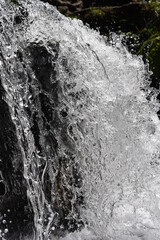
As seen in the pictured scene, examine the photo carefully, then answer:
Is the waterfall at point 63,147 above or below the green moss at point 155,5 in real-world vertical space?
below

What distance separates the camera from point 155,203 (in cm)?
337

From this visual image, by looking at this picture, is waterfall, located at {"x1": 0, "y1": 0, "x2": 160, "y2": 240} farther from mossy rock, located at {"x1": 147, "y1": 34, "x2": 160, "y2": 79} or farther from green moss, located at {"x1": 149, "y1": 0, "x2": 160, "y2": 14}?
green moss, located at {"x1": 149, "y1": 0, "x2": 160, "y2": 14}

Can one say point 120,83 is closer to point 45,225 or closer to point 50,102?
point 50,102

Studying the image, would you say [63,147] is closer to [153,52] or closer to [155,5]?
[153,52]

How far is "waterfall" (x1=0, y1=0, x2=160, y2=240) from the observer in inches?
123

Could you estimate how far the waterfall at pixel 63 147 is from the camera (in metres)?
3.14

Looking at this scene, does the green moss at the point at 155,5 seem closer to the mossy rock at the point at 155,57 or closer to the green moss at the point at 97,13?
the green moss at the point at 97,13

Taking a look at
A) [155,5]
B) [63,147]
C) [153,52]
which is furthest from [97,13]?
[63,147]

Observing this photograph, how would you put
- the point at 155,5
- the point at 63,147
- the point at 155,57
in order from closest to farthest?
1. the point at 63,147
2. the point at 155,57
3. the point at 155,5

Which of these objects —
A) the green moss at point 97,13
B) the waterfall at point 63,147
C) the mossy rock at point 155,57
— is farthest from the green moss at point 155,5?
the waterfall at point 63,147

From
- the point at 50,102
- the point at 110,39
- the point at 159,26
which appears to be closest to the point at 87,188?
the point at 50,102

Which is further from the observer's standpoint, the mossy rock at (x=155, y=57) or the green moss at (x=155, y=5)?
the green moss at (x=155, y=5)

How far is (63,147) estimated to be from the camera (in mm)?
3258

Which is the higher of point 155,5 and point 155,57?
point 155,5
